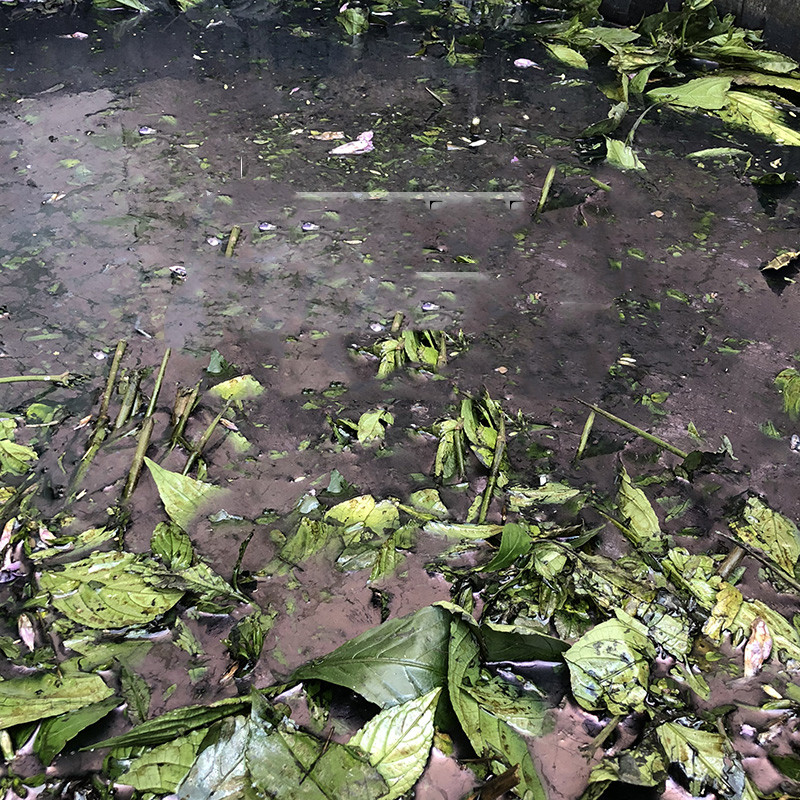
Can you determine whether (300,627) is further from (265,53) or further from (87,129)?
(265,53)

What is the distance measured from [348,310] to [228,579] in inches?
29.6

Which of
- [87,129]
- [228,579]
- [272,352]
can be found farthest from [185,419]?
[87,129]

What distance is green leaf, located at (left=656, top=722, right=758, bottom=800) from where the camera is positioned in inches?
43.3

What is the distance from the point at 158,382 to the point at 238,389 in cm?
16

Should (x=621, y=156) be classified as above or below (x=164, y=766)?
above

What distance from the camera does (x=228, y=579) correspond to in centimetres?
134

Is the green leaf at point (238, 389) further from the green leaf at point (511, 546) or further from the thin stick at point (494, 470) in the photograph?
the green leaf at point (511, 546)

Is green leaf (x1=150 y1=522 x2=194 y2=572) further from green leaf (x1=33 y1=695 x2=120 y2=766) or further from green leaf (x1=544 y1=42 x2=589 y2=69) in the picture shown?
green leaf (x1=544 y1=42 x2=589 y2=69)

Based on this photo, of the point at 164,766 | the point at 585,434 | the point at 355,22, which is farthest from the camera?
the point at 355,22

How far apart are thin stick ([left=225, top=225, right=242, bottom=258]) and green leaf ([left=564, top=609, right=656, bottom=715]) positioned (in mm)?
1273

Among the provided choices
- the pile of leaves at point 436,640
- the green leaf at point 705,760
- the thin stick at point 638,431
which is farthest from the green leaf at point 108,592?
the thin stick at point 638,431

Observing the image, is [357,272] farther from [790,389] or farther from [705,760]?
[705,760]

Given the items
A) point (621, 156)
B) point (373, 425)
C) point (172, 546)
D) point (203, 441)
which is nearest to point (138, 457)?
point (203, 441)

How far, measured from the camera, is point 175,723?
3.73 feet
